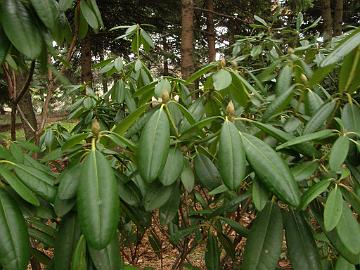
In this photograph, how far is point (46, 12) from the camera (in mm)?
998

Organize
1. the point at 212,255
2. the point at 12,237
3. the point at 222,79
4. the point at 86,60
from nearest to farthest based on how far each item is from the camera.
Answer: the point at 12,237 → the point at 222,79 → the point at 212,255 → the point at 86,60

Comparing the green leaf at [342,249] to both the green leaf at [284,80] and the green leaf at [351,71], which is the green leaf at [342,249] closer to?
the green leaf at [351,71]

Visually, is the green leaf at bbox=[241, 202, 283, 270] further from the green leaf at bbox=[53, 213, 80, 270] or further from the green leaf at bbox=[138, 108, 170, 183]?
the green leaf at bbox=[53, 213, 80, 270]

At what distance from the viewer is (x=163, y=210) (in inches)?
43.2

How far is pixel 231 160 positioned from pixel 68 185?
0.38 metres

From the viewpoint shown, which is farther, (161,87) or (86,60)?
(86,60)

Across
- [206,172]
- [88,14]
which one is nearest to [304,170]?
[206,172]

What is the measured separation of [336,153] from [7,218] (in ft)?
2.38

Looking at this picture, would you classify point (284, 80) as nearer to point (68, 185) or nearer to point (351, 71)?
point (351, 71)

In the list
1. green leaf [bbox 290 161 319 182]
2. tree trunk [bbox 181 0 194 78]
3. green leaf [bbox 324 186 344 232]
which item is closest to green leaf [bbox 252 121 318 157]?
green leaf [bbox 290 161 319 182]

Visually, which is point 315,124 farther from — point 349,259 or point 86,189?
point 86,189

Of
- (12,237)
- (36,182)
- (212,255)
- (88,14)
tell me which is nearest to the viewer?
(12,237)

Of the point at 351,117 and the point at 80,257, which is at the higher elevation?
the point at 351,117

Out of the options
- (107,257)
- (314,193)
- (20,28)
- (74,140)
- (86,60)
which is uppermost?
(20,28)
